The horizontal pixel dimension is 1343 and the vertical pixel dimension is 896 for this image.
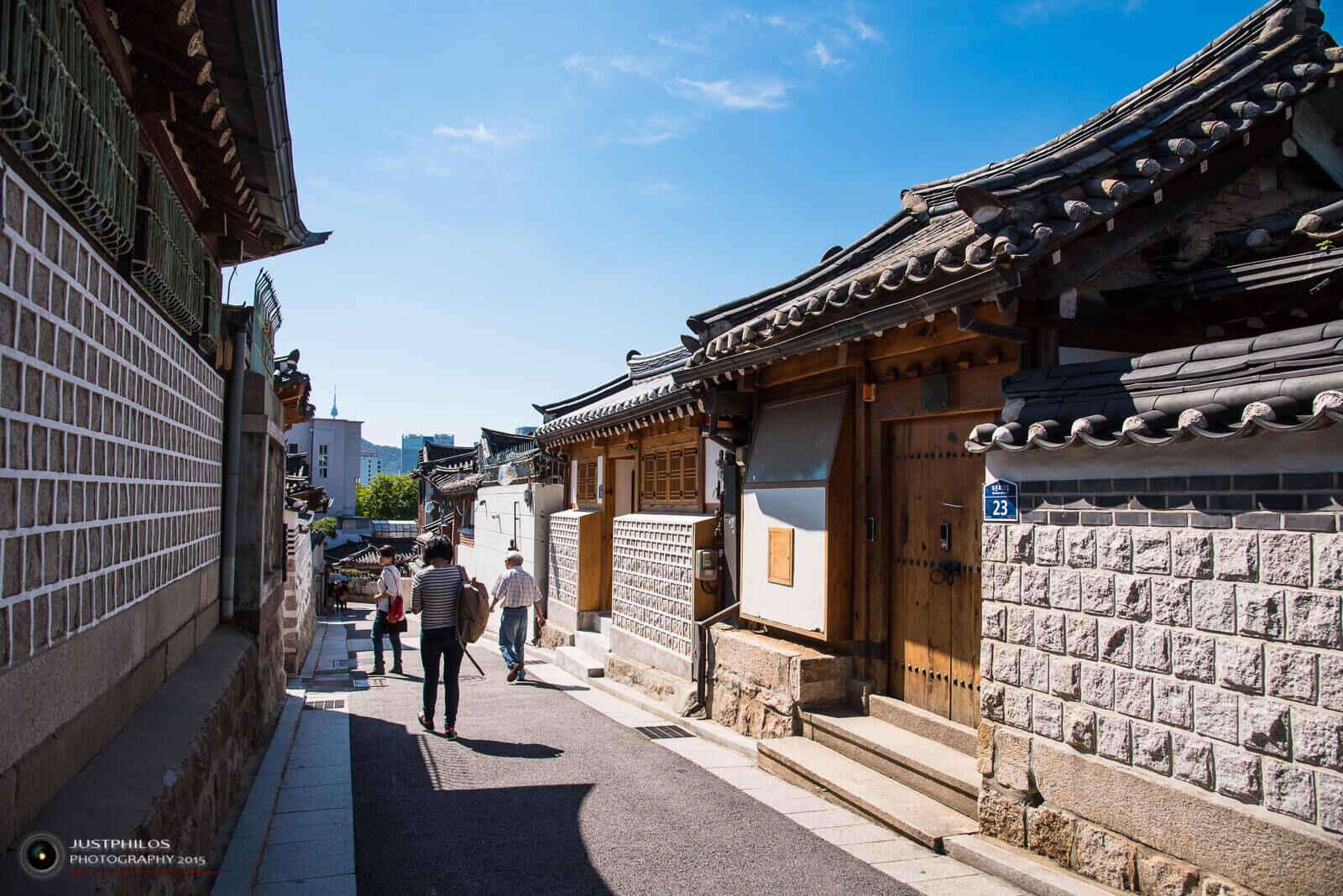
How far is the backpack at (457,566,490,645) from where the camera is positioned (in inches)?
356

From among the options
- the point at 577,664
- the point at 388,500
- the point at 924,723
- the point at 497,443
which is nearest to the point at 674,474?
the point at 577,664

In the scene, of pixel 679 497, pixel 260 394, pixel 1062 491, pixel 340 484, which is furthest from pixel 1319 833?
pixel 340 484

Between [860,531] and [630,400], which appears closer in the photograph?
[860,531]

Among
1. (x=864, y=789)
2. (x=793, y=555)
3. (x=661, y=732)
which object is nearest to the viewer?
(x=864, y=789)

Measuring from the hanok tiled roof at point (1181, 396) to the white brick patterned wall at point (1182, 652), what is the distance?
56cm

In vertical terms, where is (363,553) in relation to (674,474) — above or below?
below

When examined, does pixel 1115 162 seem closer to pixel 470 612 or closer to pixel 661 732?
pixel 470 612

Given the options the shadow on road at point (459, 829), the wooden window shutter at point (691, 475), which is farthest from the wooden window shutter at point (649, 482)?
the shadow on road at point (459, 829)

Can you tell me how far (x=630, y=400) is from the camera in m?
14.1

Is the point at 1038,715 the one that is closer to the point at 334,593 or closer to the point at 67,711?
the point at 67,711

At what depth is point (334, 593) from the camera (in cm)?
3794

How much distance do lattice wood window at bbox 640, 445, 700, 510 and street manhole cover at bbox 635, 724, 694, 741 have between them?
10.9ft

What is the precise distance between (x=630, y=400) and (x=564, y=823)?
8373mm

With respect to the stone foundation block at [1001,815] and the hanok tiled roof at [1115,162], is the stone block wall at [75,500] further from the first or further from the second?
the stone foundation block at [1001,815]
